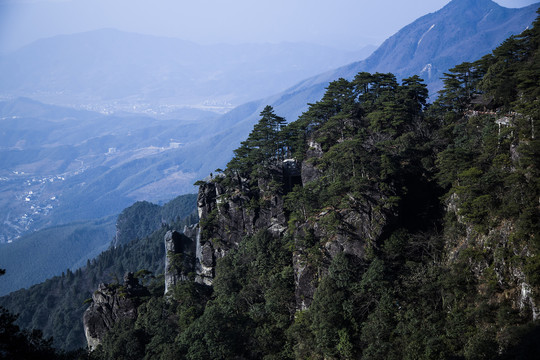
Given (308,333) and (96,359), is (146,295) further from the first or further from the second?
(308,333)

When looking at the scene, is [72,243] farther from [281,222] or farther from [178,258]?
[281,222]

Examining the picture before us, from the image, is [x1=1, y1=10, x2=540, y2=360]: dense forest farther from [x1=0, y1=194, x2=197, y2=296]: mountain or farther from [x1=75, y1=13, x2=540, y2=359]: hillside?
[x1=0, y1=194, x2=197, y2=296]: mountain

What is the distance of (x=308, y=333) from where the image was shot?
2995 centimetres

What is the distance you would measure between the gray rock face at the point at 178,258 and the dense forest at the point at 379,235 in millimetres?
5147

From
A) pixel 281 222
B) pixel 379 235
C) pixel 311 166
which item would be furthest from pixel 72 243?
pixel 379 235

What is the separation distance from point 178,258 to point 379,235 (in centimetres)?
2815

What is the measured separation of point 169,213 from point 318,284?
12229 centimetres

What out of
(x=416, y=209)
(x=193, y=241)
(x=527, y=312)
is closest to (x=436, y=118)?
(x=416, y=209)

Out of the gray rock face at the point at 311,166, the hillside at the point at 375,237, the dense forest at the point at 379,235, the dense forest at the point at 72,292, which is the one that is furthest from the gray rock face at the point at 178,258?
the dense forest at the point at 72,292

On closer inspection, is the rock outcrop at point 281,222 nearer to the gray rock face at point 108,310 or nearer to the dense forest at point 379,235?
the dense forest at point 379,235

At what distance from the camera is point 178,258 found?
4956 cm

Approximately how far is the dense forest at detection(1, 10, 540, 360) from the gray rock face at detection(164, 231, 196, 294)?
5.15m

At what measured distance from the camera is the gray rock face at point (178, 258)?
4916 cm

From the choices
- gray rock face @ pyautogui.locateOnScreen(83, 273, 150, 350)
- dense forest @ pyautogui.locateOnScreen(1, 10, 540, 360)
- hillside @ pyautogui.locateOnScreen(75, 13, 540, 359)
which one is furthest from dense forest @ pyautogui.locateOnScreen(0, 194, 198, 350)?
dense forest @ pyautogui.locateOnScreen(1, 10, 540, 360)
